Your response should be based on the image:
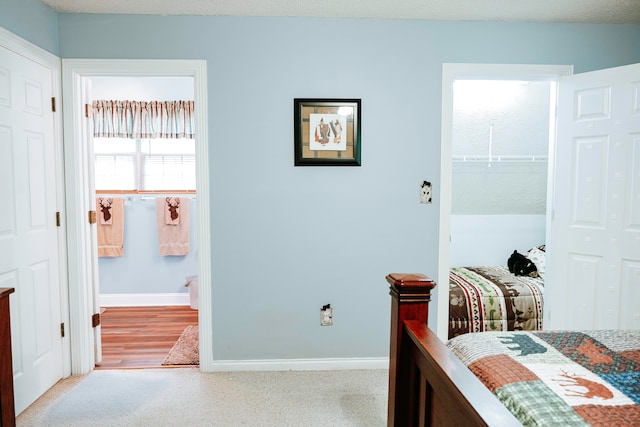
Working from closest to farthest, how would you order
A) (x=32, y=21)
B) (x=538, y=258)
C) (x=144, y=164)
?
(x=32, y=21)
(x=538, y=258)
(x=144, y=164)

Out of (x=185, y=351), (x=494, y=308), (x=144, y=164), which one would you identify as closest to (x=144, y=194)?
(x=144, y=164)

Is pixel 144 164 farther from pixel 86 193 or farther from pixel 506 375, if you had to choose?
pixel 506 375

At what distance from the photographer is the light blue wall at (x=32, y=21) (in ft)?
6.89

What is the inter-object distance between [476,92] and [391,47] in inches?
75.0

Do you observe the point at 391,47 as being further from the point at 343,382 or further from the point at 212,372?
the point at 212,372

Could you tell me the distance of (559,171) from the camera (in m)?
2.73

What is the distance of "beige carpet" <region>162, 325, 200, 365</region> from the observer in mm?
2918

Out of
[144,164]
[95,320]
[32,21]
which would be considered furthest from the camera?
[144,164]

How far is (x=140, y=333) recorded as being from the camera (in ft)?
11.6

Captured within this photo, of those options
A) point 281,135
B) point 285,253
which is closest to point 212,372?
point 285,253

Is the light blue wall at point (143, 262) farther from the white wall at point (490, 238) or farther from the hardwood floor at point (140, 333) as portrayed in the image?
the white wall at point (490, 238)

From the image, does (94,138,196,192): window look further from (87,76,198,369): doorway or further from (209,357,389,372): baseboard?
(209,357,389,372): baseboard

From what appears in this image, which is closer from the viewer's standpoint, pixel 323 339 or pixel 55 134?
pixel 55 134

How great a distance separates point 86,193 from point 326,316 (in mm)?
1872
